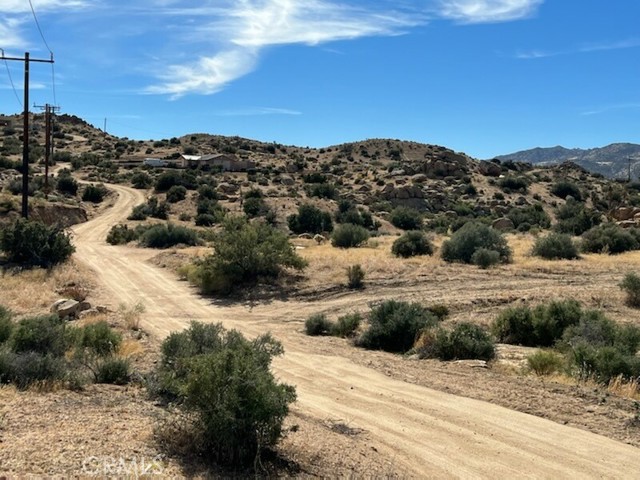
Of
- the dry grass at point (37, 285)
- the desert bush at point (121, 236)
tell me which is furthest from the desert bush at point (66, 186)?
the dry grass at point (37, 285)

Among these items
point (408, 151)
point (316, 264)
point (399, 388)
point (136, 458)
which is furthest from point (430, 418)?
point (408, 151)

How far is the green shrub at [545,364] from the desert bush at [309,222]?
36.4 meters

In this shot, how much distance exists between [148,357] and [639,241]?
3182 centimetres

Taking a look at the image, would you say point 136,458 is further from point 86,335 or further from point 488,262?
point 488,262

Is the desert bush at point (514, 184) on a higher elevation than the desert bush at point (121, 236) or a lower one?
higher

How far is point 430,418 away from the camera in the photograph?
9938mm

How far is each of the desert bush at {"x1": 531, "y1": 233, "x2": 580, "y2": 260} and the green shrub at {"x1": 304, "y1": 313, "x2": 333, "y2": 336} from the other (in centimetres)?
1600

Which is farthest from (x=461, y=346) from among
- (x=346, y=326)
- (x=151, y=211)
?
(x=151, y=211)

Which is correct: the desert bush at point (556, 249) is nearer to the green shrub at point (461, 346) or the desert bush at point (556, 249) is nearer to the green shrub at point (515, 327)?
the green shrub at point (515, 327)

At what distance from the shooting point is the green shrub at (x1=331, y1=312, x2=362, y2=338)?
18625 millimetres

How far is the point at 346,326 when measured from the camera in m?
18.7

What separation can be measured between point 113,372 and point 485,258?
20711 millimetres

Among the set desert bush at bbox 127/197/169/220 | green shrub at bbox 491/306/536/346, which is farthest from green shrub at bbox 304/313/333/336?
desert bush at bbox 127/197/169/220

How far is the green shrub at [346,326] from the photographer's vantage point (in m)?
18.6
